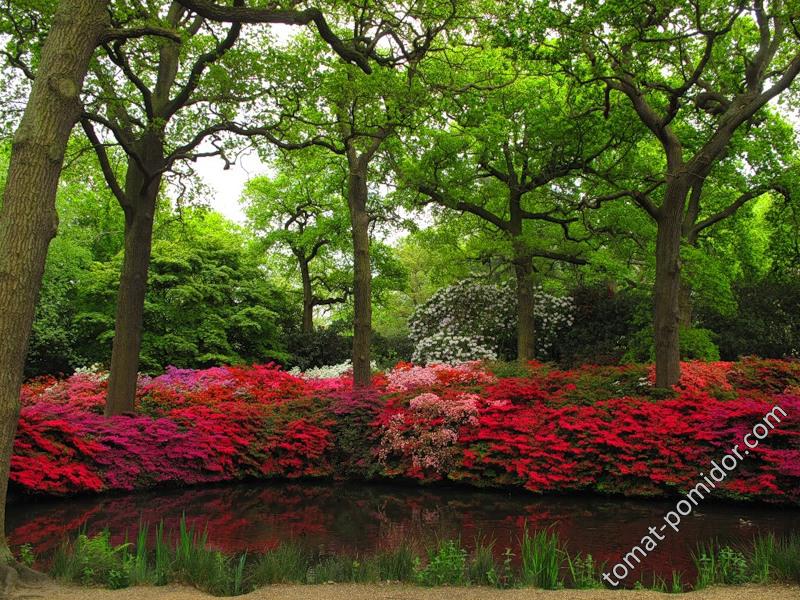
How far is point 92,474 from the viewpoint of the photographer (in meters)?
8.84

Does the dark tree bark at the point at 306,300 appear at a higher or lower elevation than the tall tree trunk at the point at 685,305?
higher

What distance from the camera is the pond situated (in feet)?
20.4

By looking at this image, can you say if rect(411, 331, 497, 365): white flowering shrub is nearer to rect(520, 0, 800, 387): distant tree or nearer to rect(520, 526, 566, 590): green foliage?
rect(520, 0, 800, 387): distant tree

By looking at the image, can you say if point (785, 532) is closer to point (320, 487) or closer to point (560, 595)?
point (560, 595)

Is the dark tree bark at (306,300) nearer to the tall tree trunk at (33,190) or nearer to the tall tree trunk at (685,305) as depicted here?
the tall tree trunk at (685,305)

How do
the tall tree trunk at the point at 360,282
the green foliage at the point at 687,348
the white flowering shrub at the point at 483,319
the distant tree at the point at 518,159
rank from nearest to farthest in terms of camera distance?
the tall tree trunk at the point at 360,282 < the distant tree at the point at 518,159 < the green foliage at the point at 687,348 < the white flowering shrub at the point at 483,319

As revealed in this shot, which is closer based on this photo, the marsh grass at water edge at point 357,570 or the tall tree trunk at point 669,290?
the marsh grass at water edge at point 357,570

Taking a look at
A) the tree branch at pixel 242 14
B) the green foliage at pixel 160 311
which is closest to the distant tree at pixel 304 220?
the green foliage at pixel 160 311

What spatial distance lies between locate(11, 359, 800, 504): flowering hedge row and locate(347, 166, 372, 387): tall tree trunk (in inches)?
20.2

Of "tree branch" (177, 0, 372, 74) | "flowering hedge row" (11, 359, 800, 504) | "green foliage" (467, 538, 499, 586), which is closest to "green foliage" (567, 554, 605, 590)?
"green foliage" (467, 538, 499, 586)

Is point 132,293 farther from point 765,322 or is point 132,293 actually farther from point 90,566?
point 765,322

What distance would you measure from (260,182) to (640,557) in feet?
71.0

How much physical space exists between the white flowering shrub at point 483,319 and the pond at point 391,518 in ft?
26.3

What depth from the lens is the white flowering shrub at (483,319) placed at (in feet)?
57.9
